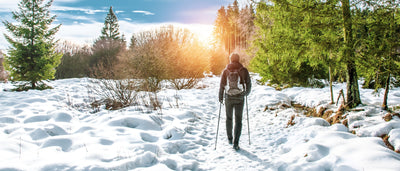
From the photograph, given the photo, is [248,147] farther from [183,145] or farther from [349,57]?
[349,57]

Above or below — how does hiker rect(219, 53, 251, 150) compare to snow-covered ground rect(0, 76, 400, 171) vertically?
above

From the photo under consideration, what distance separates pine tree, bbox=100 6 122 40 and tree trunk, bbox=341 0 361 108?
155 ft

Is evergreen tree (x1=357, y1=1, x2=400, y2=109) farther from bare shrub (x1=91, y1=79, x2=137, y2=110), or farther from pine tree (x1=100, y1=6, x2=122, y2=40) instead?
pine tree (x1=100, y1=6, x2=122, y2=40)

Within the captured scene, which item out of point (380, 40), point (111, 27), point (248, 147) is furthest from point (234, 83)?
point (111, 27)

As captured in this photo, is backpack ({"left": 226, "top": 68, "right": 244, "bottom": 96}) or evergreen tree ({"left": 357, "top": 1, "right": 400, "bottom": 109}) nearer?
evergreen tree ({"left": 357, "top": 1, "right": 400, "bottom": 109})

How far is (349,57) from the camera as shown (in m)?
4.80

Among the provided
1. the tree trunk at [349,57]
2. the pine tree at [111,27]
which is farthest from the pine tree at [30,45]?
the pine tree at [111,27]

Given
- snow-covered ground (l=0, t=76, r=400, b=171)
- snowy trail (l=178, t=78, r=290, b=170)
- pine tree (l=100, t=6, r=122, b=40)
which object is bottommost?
snowy trail (l=178, t=78, r=290, b=170)

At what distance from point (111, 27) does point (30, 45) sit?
3368cm

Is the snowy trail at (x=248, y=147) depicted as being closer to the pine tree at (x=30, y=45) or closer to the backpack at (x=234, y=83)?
the backpack at (x=234, y=83)

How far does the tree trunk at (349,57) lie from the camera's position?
4.82m

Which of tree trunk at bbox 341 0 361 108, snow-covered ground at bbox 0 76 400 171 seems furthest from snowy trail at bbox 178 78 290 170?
tree trunk at bbox 341 0 361 108

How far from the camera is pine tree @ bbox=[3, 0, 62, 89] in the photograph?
46.2ft

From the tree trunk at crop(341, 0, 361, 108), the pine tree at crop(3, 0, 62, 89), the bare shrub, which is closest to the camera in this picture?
the tree trunk at crop(341, 0, 361, 108)
